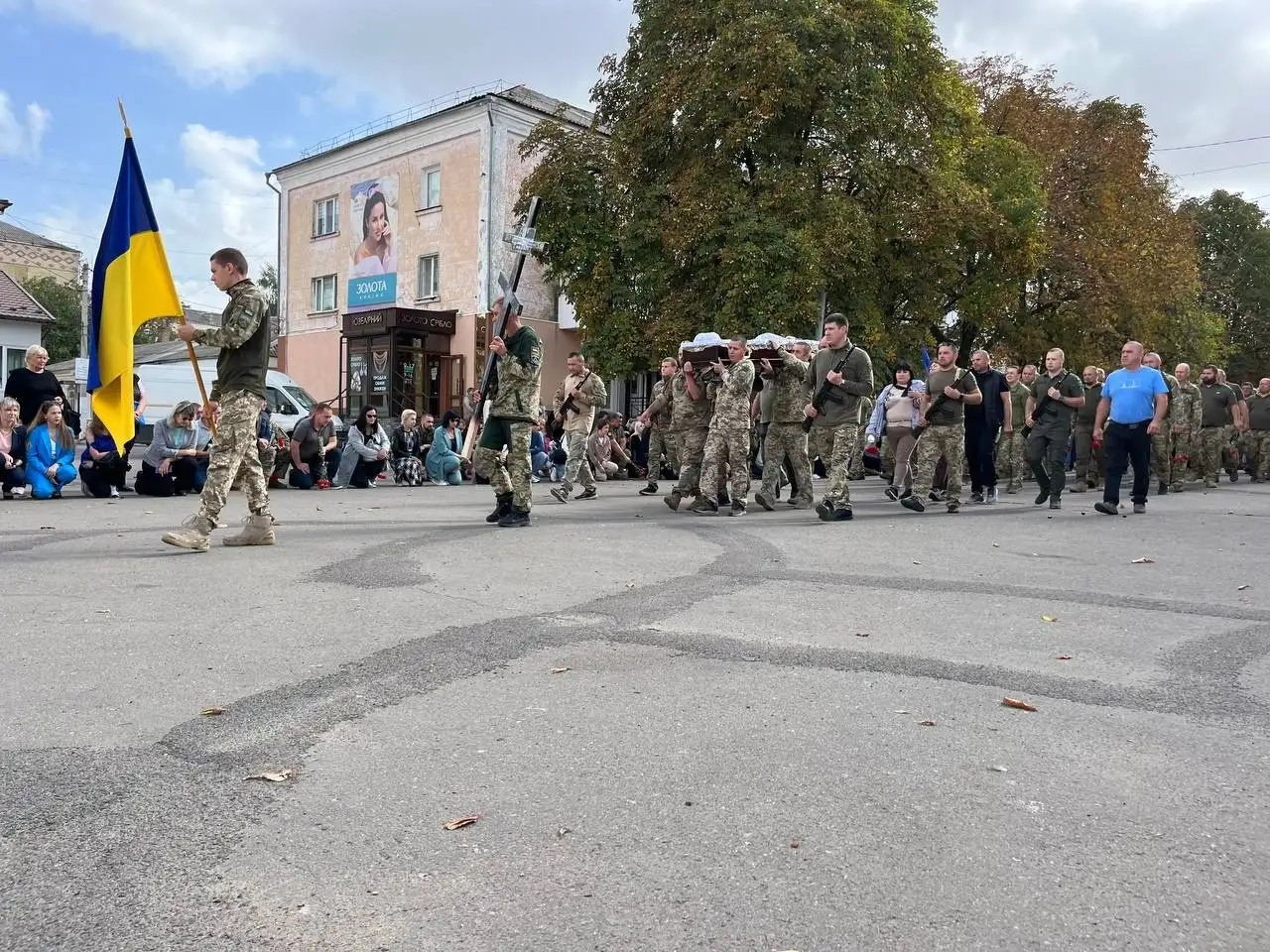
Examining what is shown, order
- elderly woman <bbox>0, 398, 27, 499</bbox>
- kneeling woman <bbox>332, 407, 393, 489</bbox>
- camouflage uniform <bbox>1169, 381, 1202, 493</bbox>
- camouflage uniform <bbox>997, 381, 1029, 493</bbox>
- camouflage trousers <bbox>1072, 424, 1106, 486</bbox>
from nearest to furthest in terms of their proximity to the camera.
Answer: elderly woman <bbox>0, 398, 27, 499</bbox>, camouflage trousers <bbox>1072, 424, 1106, 486</bbox>, kneeling woman <bbox>332, 407, 393, 489</bbox>, camouflage uniform <bbox>997, 381, 1029, 493</bbox>, camouflage uniform <bbox>1169, 381, 1202, 493</bbox>

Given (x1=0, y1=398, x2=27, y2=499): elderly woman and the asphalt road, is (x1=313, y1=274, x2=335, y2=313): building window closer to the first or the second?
(x1=0, y1=398, x2=27, y2=499): elderly woman

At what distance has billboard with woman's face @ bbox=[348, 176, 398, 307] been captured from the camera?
36969 mm

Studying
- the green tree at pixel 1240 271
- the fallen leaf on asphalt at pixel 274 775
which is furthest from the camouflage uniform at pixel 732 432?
the green tree at pixel 1240 271

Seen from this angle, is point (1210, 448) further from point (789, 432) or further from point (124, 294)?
point (124, 294)

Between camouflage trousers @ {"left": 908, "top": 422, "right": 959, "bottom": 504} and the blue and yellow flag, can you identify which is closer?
the blue and yellow flag

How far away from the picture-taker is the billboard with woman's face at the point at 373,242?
36969 mm

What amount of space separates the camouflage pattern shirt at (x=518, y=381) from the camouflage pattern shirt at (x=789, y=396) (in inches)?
129

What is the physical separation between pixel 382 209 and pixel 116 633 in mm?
33957

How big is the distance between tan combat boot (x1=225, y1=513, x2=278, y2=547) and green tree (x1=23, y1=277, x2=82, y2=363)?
59108mm

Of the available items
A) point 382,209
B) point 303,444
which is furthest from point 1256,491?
point 382,209

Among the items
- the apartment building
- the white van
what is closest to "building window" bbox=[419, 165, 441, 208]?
the apartment building

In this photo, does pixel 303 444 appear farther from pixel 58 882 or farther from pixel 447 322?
pixel 447 322

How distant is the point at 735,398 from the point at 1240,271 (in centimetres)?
5253

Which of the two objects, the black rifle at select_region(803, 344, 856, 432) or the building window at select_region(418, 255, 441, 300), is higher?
the building window at select_region(418, 255, 441, 300)
